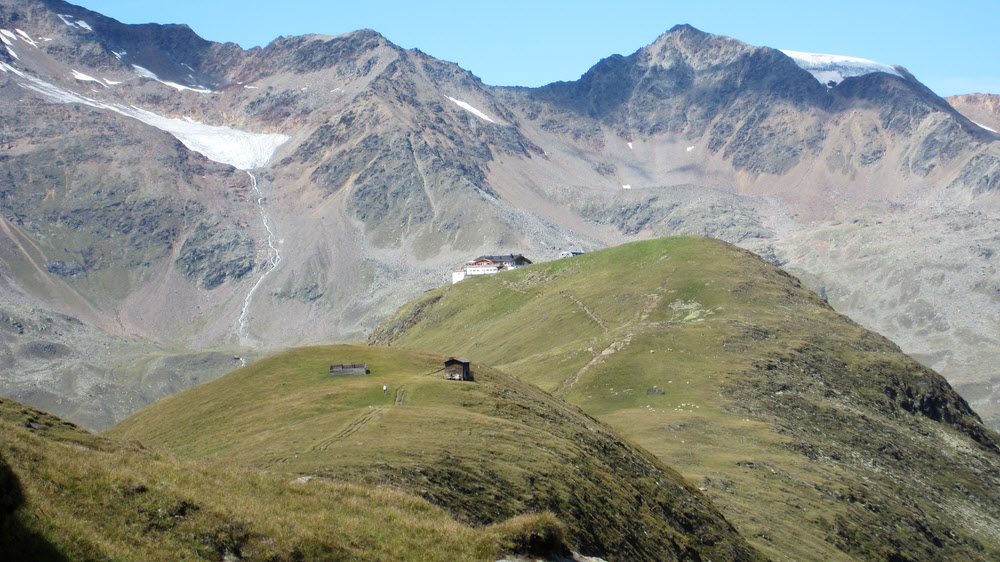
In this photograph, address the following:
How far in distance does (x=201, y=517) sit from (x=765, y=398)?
99.4m

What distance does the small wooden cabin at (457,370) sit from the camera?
72750mm

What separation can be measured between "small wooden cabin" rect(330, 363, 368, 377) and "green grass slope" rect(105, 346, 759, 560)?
3.61 ft

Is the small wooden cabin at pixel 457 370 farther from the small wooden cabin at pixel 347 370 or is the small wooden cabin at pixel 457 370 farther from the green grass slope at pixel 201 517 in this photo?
the green grass slope at pixel 201 517

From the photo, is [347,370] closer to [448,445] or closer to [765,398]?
[448,445]

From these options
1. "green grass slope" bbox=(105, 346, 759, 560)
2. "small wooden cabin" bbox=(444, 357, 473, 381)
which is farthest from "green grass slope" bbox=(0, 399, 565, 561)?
"small wooden cabin" bbox=(444, 357, 473, 381)

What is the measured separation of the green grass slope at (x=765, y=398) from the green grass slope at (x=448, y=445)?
14.6 meters

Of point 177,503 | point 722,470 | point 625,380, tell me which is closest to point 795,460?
point 722,470

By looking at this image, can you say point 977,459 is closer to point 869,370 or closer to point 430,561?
point 869,370

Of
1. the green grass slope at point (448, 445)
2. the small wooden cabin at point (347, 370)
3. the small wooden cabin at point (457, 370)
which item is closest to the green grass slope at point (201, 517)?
the green grass slope at point (448, 445)

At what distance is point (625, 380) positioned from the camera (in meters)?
117

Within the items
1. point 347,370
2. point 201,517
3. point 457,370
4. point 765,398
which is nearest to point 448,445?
point 201,517

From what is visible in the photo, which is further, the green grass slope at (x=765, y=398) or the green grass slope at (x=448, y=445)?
the green grass slope at (x=765, y=398)

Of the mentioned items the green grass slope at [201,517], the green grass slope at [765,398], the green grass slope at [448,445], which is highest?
the green grass slope at [201,517]

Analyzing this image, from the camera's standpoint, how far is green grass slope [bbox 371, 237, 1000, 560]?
277 ft
